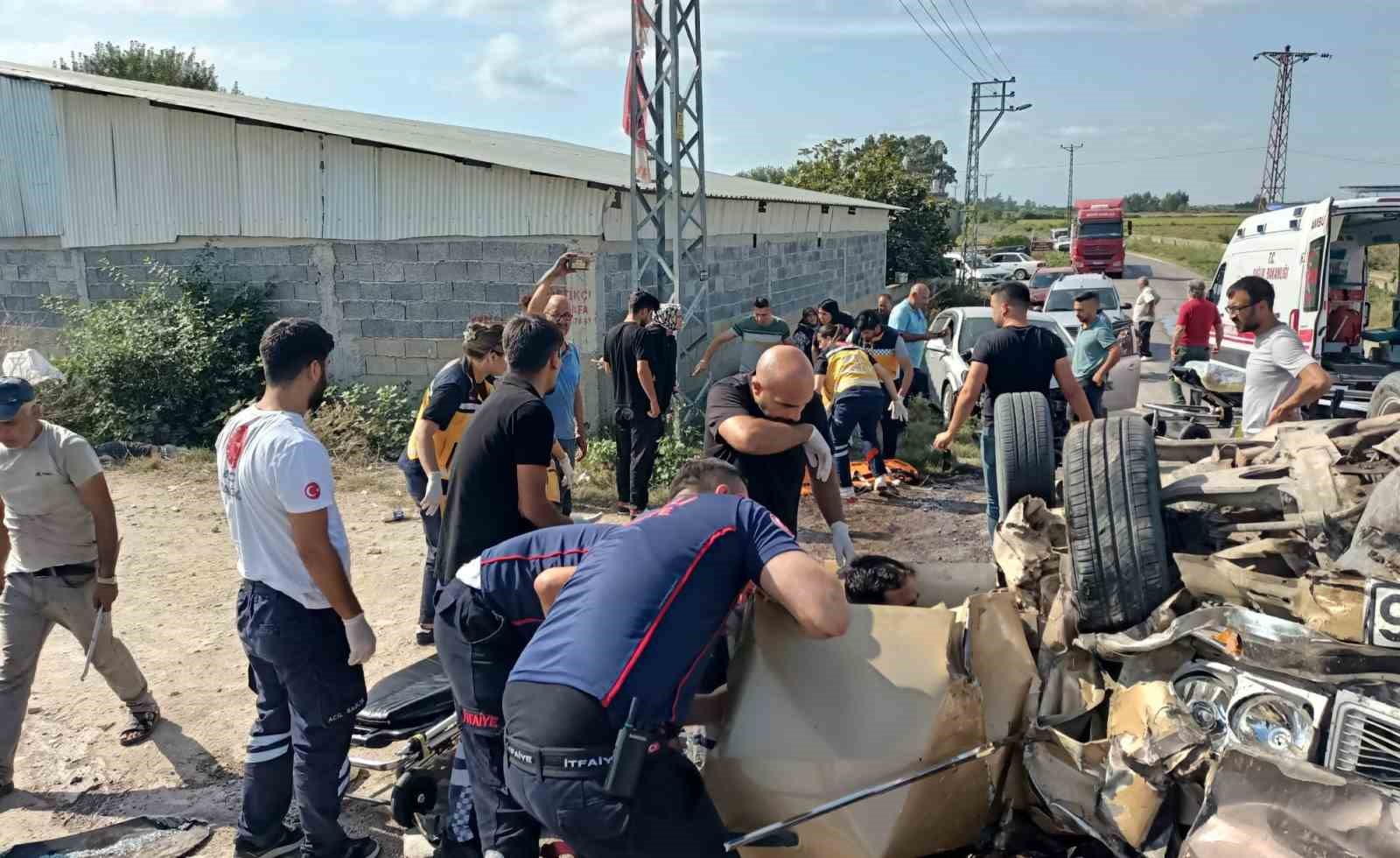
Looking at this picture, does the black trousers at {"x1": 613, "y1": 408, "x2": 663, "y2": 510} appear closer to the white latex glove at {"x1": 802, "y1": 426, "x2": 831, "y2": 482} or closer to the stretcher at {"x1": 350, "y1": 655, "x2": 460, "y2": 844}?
the white latex glove at {"x1": 802, "y1": 426, "x2": 831, "y2": 482}

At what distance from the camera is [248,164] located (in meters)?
11.3

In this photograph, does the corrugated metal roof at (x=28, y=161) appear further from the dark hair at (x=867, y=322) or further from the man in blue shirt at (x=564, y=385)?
the dark hair at (x=867, y=322)

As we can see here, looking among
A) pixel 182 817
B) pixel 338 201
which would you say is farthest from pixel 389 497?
pixel 182 817

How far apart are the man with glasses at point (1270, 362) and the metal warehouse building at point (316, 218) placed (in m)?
5.94

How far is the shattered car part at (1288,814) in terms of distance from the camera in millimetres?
2299

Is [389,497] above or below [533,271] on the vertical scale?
below

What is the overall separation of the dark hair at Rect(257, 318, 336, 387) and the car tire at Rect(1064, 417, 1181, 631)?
2.56m

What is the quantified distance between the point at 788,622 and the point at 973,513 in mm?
5502

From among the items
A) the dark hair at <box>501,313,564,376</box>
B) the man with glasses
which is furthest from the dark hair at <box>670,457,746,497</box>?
the man with glasses

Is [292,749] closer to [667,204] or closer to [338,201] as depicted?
[667,204]

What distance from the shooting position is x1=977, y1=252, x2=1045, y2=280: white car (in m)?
33.9

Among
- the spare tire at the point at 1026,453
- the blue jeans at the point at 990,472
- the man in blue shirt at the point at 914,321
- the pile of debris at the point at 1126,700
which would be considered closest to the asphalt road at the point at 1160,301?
the man in blue shirt at the point at 914,321

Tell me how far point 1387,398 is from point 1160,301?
29181mm

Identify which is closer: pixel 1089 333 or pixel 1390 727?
pixel 1390 727
